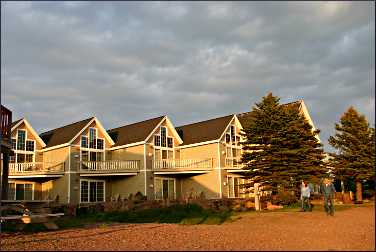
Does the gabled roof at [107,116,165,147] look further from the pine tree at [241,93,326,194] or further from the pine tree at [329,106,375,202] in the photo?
the pine tree at [329,106,375,202]

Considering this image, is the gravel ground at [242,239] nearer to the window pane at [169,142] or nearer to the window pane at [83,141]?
the window pane at [83,141]

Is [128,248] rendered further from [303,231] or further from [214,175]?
[214,175]

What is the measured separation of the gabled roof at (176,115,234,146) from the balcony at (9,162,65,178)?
35.7ft

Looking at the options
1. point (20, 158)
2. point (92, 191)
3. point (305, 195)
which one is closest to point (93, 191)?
point (92, 191)

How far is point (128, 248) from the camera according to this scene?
991 cm

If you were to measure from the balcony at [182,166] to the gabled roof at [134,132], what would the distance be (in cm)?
248

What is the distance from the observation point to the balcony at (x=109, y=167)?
31625 mm

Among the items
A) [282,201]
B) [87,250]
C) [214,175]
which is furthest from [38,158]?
[87,250]

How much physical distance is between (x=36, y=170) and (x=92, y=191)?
4.41 m

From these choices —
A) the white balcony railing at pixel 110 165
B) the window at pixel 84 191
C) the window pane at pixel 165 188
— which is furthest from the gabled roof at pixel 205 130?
the window at pixel 84 191

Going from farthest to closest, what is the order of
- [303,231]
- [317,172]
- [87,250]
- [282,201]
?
[317,172] → [282,201] → [303,231] → [87,250]

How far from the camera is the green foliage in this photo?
29.4 meters

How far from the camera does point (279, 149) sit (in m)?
27.7

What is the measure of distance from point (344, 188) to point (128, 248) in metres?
30.1
